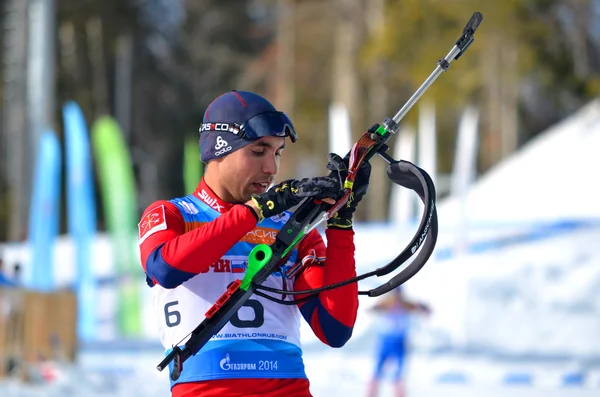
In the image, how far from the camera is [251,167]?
3586mm

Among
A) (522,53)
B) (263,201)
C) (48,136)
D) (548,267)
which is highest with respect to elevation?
(522,53)

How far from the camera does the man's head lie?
11.7 feet

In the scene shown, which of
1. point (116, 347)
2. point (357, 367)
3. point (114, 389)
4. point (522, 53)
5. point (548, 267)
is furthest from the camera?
point (522, 53)

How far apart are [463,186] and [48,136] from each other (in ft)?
20.5

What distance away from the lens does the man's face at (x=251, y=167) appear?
3578mm

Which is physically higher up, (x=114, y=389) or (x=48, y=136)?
(x=48, y=136)

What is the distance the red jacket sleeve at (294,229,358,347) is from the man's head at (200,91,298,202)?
293mm

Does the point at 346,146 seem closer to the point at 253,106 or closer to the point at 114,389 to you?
the point at 114,389

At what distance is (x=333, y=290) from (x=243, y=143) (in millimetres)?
532

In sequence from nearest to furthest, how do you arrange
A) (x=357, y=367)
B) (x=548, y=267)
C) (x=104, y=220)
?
(x=357, y=367)
(x=548, y=267)
(x=104, y=220)

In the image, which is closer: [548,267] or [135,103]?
[548,267]

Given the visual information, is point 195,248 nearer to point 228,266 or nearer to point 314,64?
point 228,266

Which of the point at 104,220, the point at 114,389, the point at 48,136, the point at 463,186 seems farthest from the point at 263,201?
the point at 104,220

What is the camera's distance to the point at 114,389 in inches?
517
